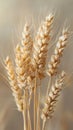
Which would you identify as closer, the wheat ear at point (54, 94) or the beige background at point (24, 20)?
the wheat ear at point (54, 94)

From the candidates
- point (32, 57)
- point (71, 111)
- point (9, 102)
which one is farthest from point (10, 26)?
point (71, 111)

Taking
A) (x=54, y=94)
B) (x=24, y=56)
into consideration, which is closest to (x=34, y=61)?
(x=24, y=56)

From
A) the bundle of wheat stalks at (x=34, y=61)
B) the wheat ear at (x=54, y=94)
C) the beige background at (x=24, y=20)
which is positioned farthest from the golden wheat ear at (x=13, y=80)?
the beige background at (x=24, y=20)

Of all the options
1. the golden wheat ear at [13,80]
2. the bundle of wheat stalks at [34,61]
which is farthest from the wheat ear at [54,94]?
the golden wheat ear at [13,80]

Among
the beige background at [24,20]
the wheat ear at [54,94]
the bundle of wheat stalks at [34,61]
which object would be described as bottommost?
the wheat ear at [54,94]

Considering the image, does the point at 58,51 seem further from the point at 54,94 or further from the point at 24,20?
the point at 24,20

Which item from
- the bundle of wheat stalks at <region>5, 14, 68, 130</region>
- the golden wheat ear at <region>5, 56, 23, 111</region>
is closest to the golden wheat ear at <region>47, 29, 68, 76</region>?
the bundle of wheat stalks at <region>5, 14, 68, 130</region>

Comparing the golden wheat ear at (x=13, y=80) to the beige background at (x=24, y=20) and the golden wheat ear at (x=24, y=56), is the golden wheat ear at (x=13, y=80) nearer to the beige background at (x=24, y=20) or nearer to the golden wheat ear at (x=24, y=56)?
the golden wheat ear at (x=24, y=56)

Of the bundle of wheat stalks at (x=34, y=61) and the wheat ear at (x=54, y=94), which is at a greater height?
the bundle of wheat stalks at (x=34, y=61)

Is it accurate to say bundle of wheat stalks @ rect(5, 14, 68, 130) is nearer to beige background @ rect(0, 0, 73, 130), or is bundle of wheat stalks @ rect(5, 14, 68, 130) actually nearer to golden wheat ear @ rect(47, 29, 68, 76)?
golden wheat ear @ rect(47, 29, 68, 76)
